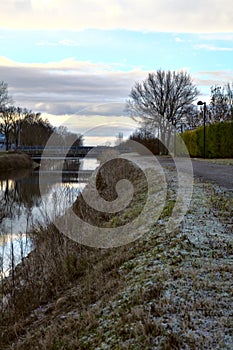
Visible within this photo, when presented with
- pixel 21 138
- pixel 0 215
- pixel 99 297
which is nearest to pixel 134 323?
pixel 99 297

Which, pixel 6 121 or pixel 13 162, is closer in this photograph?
pixel 13 162

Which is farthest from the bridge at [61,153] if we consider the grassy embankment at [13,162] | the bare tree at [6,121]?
the bare tree at [6,121]

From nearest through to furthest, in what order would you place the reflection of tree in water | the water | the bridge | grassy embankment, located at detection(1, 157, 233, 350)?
grassy embankment, located at detection(1, 157, 233, 350), the water, the reflection of tree in water, the bridge

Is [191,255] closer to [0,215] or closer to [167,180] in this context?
[167,180]

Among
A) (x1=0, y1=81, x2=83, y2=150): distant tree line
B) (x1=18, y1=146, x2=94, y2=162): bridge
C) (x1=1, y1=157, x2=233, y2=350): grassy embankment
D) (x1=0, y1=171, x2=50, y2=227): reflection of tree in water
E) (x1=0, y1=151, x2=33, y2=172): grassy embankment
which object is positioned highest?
(x1=0, y1=81, x2=83, y2=150): distant tree line

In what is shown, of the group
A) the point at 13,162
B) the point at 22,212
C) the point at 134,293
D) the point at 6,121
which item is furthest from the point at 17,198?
the point at 6,121

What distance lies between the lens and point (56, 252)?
784 cm

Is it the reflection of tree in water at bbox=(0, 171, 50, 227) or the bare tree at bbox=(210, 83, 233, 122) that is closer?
the reflection of tree in water at bbox=(0, 171, 50, 227)

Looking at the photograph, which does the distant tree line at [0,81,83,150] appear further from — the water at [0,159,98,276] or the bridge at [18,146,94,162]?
the water at [0,159,98,276]

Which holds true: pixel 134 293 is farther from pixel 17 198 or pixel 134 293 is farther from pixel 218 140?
pixel 218 140

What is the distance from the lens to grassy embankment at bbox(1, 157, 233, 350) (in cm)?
371

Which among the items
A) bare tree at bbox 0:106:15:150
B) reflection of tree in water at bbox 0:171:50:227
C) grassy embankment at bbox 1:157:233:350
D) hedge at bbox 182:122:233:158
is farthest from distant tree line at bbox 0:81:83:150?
grassy embankment at bbox 1:157:233:350

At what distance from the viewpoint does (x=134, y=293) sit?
14.9ft

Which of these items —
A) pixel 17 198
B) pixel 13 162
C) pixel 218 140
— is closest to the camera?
pixel 17 198
